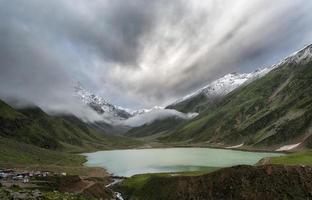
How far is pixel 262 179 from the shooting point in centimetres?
10162

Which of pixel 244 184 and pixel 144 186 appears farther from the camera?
pixel 144 186

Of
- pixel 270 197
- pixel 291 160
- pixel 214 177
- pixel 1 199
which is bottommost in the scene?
pixel 1 199

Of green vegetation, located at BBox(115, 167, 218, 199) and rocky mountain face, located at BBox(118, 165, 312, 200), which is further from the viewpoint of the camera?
green vegetation, located at BBox(115, 167, 218, 199)

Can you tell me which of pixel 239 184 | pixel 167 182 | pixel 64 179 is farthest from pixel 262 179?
pixel 64 179

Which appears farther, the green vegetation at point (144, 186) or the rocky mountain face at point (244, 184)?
the green vegetation at point (144, 186)

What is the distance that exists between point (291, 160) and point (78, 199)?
8134cm

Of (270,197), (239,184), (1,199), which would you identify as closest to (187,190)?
(239,184)

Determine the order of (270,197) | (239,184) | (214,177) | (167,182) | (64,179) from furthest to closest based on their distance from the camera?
(64,179)
(167,182)
(214,177)
(239,184)
(270,197)

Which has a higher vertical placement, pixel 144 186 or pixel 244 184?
pixel 144 186

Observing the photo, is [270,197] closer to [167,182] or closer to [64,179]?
[167,182]

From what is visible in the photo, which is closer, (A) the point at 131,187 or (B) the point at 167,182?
(B) the point at 167,182

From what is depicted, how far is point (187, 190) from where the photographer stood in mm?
109812

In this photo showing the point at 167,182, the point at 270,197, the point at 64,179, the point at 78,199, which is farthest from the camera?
the point at 64,179

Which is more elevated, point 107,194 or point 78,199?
point 107,194
